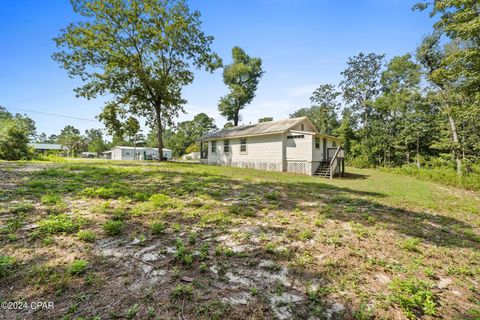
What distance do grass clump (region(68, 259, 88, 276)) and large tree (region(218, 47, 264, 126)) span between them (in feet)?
92.6

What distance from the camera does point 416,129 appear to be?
2186cm

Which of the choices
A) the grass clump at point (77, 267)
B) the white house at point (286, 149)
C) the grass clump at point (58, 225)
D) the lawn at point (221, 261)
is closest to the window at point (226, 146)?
the white house at point (286, 149)

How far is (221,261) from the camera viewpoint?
105 inches

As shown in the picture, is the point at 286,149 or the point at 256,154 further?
the point at 256,154

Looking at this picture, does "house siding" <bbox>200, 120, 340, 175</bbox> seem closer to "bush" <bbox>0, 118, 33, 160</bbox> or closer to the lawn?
the lawn

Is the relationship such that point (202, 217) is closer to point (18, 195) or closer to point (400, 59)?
point (18, 195)

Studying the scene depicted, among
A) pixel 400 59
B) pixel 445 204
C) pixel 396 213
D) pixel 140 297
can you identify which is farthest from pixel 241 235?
pixel 400 59

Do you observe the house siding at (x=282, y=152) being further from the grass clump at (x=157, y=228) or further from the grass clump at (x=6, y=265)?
the grass clump at (x=6, y=265)

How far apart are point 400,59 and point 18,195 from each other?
34985mm

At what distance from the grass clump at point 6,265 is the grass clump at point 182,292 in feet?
5.72

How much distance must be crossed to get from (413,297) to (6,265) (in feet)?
14.1

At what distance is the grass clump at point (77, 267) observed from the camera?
2.21m

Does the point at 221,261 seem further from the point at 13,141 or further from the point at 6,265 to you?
the point at 13,141

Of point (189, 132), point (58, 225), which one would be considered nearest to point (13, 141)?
point (58, 225)
